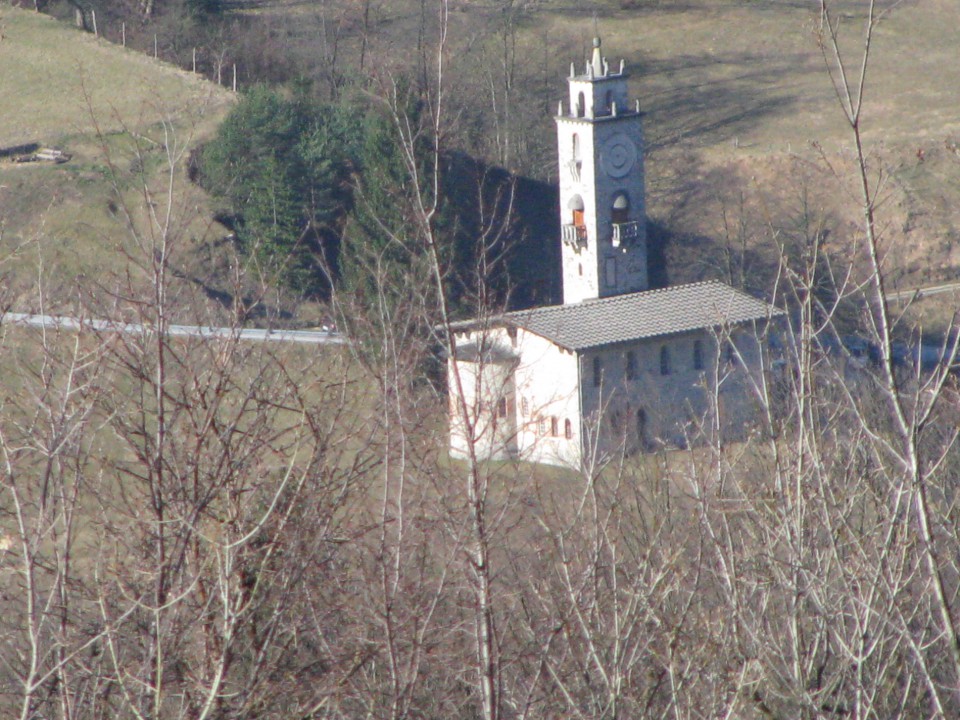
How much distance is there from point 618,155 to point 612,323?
530cm

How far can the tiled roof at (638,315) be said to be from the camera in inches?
A: 1158

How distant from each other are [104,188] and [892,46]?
30.4 m

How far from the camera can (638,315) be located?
30688 mm

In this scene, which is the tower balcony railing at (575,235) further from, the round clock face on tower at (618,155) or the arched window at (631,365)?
the arched window at (631,365)

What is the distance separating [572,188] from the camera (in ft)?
111

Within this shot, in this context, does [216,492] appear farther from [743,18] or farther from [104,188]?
[743,18]

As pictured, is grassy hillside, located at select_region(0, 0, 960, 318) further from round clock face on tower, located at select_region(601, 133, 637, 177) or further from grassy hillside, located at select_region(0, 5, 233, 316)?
round clock face on tower, located at select_region(601, 133, 637, 177)

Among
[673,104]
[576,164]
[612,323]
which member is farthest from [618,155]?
[673,104]

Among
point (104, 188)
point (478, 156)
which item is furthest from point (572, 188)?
point (104, 188)

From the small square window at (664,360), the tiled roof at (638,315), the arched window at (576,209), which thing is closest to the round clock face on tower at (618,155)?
the arched window at (576,209)

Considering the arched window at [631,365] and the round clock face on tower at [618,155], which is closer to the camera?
the arched window at [631,365]

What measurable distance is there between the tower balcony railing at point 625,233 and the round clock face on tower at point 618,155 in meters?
1.17

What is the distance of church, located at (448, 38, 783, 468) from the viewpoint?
90.7 feet

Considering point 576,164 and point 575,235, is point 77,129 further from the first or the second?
point 575,235
